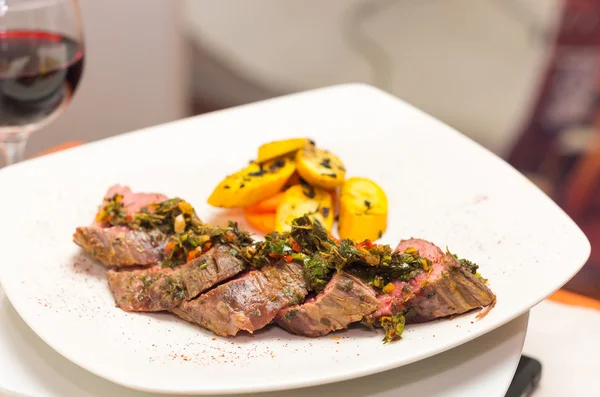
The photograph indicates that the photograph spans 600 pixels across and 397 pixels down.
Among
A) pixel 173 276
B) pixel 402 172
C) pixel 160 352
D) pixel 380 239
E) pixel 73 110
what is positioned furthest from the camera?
pixel 73 110

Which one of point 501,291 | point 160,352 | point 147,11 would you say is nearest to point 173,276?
point 160,352

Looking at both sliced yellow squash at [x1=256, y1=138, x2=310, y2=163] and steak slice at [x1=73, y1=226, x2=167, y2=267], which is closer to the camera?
steak slice at [x1=73, y1=226, x2=167, y2=267]

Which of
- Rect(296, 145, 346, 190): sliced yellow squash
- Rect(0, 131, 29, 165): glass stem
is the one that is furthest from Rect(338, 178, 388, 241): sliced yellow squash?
Rect(0, 131, 29, 165): glass stem

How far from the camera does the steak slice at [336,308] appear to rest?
1.20m

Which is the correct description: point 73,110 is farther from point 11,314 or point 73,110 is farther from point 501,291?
point 501,291

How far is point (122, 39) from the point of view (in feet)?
12.0

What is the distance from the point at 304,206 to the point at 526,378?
0.53m

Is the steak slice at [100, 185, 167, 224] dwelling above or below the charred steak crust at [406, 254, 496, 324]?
below

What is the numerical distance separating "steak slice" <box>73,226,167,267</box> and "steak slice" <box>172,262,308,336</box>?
0.52 ft

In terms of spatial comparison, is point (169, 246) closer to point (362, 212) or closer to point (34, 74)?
point (362, 212)

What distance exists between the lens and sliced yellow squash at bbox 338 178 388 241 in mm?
1529

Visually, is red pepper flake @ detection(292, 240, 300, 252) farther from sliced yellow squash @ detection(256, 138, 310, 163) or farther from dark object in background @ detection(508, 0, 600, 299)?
dark object in background @ detection(508, 0, 600, 299)

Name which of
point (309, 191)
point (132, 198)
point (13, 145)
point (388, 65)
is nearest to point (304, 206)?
point (309, 191)

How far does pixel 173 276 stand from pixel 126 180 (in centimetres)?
Result: 42
